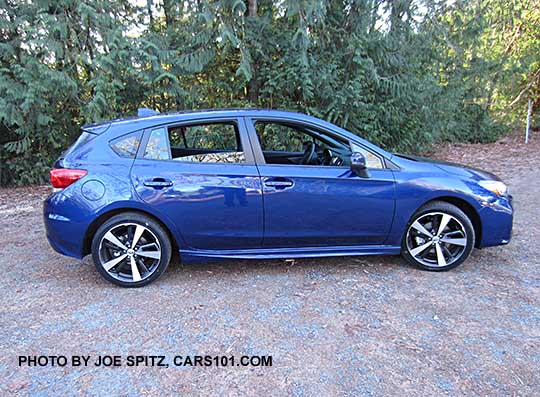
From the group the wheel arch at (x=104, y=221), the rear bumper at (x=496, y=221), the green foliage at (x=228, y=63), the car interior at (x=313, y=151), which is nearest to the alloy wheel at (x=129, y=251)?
the wheel arch at (x=104, y=221)

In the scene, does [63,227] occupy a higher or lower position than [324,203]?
lower

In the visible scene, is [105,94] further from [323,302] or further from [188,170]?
[323,302]

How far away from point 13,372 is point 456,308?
118 inches

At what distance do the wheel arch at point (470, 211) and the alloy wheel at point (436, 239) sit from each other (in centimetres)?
15

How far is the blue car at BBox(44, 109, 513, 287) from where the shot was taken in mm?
3109

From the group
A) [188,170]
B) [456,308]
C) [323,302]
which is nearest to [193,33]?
[188,170]

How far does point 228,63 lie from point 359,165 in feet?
18.3

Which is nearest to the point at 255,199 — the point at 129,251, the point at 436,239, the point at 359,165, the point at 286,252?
the point at 286,252

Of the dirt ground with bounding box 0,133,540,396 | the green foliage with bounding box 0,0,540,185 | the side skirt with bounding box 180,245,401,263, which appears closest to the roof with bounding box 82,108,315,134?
the side skirt with bounding box 180,245,401,263

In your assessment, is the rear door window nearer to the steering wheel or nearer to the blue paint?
the blue paint

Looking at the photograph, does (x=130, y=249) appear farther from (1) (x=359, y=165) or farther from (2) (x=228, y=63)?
(2) (x=228, y=63)

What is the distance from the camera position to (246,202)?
3186 millimetres

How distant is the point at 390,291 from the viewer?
312 cm

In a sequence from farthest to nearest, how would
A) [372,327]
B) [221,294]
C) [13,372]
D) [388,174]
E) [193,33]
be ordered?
[193,33] < [388,174] < [221,294] < [372,327] < [13,372]
